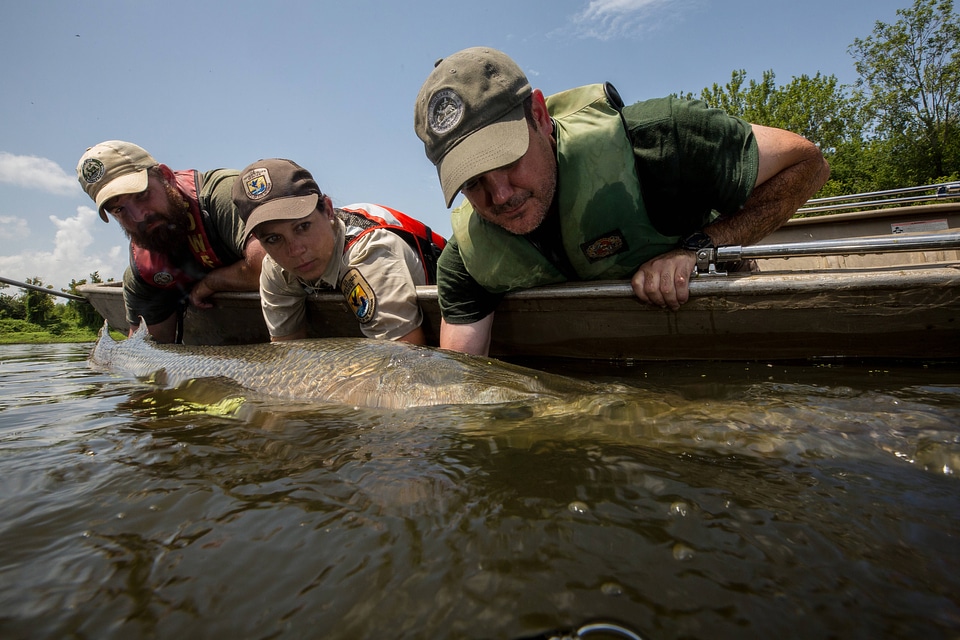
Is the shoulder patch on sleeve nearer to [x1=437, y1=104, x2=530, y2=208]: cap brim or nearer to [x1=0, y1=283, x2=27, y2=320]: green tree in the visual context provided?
[x1=437, y1=104, x2=530, y2=208]: cap brim

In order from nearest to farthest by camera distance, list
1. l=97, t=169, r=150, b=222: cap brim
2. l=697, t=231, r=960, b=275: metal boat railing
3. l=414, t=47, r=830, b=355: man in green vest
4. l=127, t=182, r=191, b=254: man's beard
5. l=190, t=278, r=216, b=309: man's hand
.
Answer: l=697, t=231, r=960, b=275: metal boat railing < l=414, t=47, r=830, b=355: man in green vest < l=97, t=169, r=150, b=222: cap brim < l=127, t=182, r=191, b=254: man's beard < l=190, t=278, r=216, b=309: man's hand

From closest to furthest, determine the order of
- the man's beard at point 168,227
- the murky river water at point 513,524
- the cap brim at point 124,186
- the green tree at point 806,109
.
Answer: the murky river water at point 513,524 < the cap brim at point 124,186 < the man's beard at point 168,227 < the green tree at point 806,109

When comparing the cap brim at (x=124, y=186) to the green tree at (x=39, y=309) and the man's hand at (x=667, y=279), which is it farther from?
the green tree at (x=39, y=309)

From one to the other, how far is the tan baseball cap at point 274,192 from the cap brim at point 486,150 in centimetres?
138

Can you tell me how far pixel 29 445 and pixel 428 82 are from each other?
2.44 m

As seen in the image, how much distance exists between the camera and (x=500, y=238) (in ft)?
9.94

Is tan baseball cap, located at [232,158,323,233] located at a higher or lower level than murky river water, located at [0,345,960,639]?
higher

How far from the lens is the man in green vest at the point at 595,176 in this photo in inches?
103

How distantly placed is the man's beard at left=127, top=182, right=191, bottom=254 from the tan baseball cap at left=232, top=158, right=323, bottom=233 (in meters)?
1.21

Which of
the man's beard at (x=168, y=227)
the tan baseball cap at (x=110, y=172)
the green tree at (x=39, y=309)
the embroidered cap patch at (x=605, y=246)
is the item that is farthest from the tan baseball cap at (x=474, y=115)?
the green tree at (x=39, y=309)

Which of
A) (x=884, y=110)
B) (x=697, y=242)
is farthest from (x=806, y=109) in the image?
(x=697, y=242)

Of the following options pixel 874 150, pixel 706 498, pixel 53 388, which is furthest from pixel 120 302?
pixel 874 150

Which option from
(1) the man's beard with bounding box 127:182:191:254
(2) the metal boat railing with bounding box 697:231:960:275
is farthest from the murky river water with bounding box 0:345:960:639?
(1) the man's beard with bounding box 127:182:191:254

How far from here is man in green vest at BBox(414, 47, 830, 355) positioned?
262 cm
